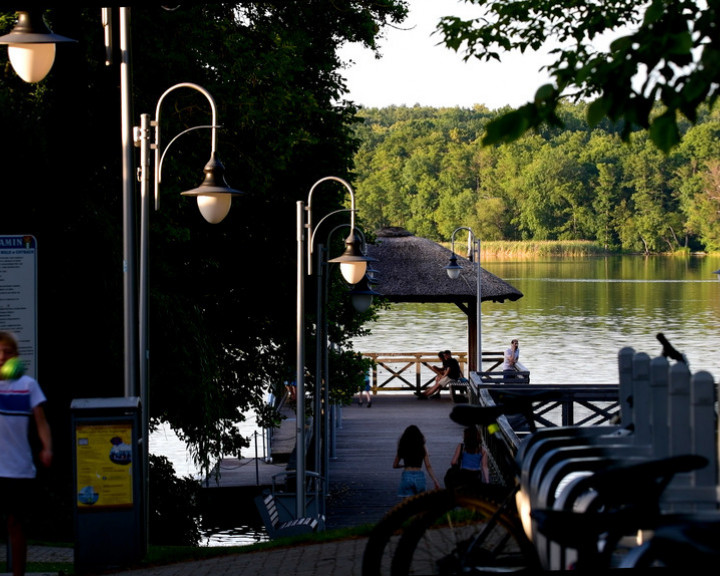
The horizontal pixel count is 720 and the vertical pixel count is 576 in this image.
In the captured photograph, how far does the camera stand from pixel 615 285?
9956cm

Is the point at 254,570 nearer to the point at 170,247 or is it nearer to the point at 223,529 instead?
the point at 170,247

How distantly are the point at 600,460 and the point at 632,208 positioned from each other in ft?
408

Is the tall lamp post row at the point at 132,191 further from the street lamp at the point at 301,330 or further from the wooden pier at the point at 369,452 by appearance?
the wooden pier at the point at 369,452

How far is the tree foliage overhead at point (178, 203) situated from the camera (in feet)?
49.8

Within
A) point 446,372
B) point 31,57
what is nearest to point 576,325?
point 446,372

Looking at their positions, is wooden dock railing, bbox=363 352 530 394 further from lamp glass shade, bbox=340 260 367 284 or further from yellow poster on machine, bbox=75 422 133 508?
yellow poster on machine, bbox=75 422 133 508

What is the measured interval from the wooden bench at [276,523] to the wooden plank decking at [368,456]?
351 cm

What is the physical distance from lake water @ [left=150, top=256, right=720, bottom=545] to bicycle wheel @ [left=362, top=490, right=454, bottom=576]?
16.7m

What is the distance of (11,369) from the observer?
707 cm

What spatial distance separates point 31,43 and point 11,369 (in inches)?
107

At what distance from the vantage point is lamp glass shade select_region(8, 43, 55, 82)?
8719 millimetres

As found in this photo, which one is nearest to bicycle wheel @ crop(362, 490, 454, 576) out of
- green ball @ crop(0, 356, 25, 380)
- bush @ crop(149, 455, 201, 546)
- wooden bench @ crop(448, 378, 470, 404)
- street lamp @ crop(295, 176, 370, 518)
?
green ball @ crop(0, 356, 25, 380)

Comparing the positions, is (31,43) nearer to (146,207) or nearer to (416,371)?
(146,207)

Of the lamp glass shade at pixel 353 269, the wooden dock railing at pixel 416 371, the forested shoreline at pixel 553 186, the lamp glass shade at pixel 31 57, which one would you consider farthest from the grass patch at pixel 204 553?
the forested shoreline at pixel 553 186
